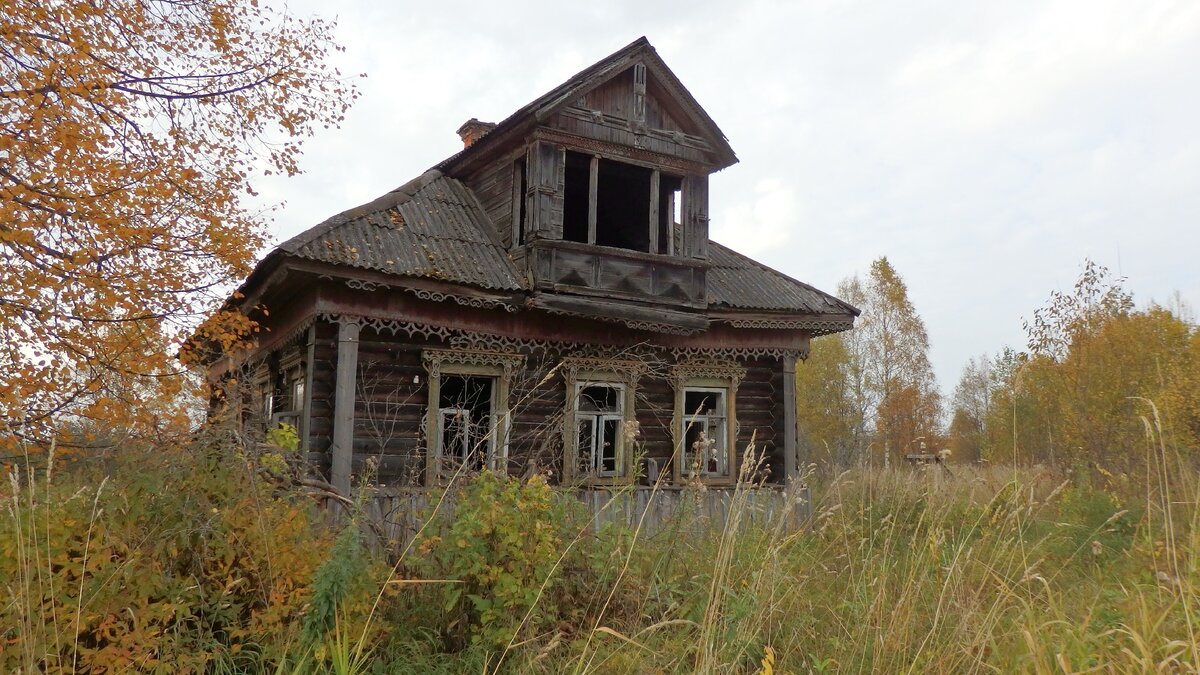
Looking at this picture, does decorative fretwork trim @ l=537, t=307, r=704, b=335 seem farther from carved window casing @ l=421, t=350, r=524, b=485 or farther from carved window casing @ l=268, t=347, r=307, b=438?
carved window casing @ l=268, t=347, r=307, b=438

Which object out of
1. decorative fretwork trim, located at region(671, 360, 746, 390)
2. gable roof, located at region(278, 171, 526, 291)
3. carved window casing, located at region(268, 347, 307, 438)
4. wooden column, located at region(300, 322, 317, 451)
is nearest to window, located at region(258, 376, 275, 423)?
carved window casing, located at region(268, 347, 307, 438)

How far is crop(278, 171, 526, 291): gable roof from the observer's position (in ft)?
30.3

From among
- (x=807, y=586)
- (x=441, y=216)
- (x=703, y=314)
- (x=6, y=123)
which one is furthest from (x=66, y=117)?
(x=703, y=314)

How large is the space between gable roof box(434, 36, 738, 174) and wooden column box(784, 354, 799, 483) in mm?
3588

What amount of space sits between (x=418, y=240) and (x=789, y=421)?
21.9ft

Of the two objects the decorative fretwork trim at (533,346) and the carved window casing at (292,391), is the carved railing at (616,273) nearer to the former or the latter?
the decorative fretwork trim at (533,346)

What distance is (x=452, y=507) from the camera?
15.8 ft

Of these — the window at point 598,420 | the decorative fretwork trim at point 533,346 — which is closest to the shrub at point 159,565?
the decorative fretwork trim at point 533,346

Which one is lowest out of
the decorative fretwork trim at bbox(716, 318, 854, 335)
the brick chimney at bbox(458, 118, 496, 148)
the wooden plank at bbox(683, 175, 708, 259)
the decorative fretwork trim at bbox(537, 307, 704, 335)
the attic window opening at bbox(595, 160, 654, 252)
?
the decorative fretwork trim at bbox(537, 307, 704, 335)

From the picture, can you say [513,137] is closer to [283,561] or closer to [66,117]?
[66,117]

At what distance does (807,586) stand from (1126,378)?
25.1 ft

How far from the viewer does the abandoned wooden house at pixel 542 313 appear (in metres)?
9.56

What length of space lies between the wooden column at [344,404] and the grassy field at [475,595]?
4292mm

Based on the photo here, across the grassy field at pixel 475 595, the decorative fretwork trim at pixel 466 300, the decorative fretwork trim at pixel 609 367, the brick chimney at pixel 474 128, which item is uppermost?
the brick chimney at pixel 474 128
